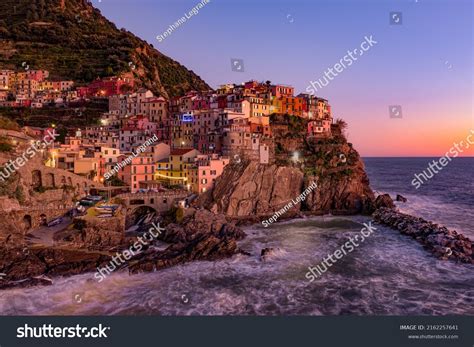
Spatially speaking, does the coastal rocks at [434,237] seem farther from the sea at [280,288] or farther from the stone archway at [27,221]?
the stone archway at [27,221]

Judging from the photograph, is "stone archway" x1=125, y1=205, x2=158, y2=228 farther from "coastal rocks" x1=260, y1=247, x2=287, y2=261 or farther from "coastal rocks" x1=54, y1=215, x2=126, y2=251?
"coastal rocks" x1=260, y1=247, x2=287, y2=261

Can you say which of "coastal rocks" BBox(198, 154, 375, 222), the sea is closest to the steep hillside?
"coastal rocks" BBox(198, 154, 375, 222)

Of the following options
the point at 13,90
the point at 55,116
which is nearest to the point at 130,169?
the point at 55,116

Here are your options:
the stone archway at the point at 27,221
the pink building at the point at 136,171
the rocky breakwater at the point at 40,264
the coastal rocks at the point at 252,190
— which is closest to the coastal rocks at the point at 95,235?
the rocky breakwater at the point at 40,264

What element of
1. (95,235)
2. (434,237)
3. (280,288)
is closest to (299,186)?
(434,237)

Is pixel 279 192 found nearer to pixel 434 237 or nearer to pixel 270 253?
pixel 270 253

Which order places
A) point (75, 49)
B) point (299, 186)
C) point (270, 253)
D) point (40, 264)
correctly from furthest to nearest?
1. point (75, 49)
2. point (299, 186)
3. point (270, 253)
4. point (40, 264)

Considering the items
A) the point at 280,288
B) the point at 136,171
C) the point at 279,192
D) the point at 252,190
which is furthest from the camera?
the point at 279,192
